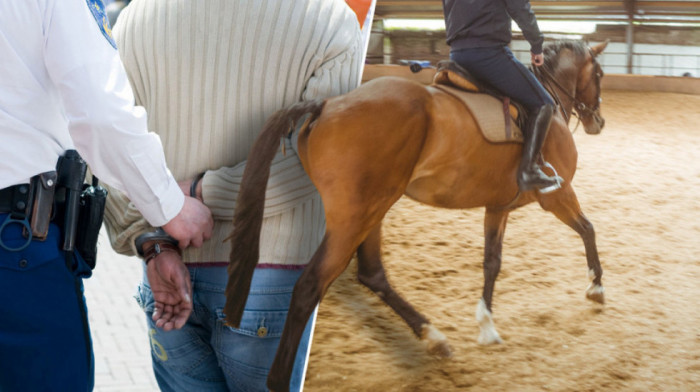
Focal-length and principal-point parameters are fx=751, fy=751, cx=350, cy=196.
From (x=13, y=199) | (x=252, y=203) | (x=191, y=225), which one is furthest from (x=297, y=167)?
(x=13, y=199)

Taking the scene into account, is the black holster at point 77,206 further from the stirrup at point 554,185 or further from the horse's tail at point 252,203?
the stirrup at point 554,185

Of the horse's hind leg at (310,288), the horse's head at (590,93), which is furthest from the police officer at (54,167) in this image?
the horse's head at (590,93)

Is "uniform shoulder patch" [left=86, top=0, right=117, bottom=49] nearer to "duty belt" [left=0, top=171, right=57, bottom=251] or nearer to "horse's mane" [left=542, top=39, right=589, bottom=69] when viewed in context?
"duty belt" [left=0, top=171, right=57, bottom=251]

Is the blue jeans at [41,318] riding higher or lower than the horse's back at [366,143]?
lower

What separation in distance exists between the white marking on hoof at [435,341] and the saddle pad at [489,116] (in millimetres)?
448

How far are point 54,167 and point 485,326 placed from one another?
3.16 feet

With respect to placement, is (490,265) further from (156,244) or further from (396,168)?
(156,244)

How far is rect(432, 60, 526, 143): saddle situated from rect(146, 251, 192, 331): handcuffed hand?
0.69 meters

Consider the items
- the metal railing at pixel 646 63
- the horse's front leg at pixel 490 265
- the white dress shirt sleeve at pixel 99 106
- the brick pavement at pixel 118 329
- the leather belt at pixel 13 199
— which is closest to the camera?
the white dress shirt sleeve at pixel 99 106

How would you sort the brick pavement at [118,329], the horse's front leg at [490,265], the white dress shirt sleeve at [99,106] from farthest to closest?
the brick pavement at [118,329] → the horse's front leg at [490,265] → the white dress shirt sleeve at [99,106]

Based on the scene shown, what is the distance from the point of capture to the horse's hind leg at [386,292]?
5.56 feet

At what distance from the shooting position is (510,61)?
1560 mm

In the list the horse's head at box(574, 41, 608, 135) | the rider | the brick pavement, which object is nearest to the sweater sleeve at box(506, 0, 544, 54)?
the rider

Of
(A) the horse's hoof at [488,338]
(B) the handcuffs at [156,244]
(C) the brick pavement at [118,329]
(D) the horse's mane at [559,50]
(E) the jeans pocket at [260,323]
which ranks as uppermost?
(D) the horse's mane at [559,50]
